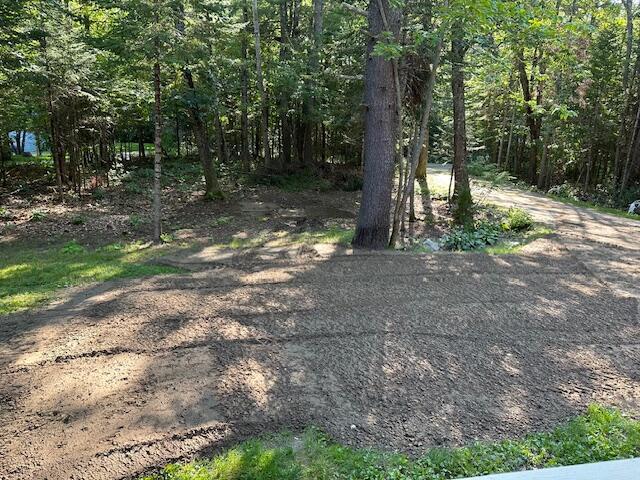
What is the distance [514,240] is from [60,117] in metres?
11.1

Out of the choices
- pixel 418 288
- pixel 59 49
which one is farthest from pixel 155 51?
pixel 418 288

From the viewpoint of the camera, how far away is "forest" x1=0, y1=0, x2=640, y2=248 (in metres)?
6.40

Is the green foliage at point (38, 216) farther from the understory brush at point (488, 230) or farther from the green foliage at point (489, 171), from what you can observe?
the green foliage at point (489, 171)

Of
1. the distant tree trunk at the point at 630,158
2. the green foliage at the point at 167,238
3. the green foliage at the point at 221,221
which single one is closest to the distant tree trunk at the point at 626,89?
the distant tree trunk at the point at 630,158

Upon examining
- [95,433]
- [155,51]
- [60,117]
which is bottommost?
[95,433]

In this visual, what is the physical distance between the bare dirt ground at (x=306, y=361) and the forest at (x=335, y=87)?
2364mm

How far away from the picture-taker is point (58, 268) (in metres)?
6.21

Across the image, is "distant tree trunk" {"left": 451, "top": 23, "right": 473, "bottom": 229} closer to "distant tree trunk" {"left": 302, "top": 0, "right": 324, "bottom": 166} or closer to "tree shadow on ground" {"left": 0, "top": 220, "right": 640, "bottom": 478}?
"distant tree trunk" {"left": 302, "top": 0, "right": 324, "bottom": 166}

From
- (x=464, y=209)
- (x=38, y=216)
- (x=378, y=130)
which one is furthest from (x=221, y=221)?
(x=464, y=209)

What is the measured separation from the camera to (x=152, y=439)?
250 cm

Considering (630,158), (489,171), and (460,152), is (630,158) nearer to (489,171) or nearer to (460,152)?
(489,171)

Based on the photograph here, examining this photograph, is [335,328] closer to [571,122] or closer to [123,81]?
[123,81]

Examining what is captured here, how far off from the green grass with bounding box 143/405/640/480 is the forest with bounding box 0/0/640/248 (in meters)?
3.81

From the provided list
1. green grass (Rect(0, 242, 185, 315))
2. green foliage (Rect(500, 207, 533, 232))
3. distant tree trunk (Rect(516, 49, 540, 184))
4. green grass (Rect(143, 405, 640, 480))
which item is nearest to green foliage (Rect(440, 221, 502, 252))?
green foliage (Rect(500, 207, 533, 232))
